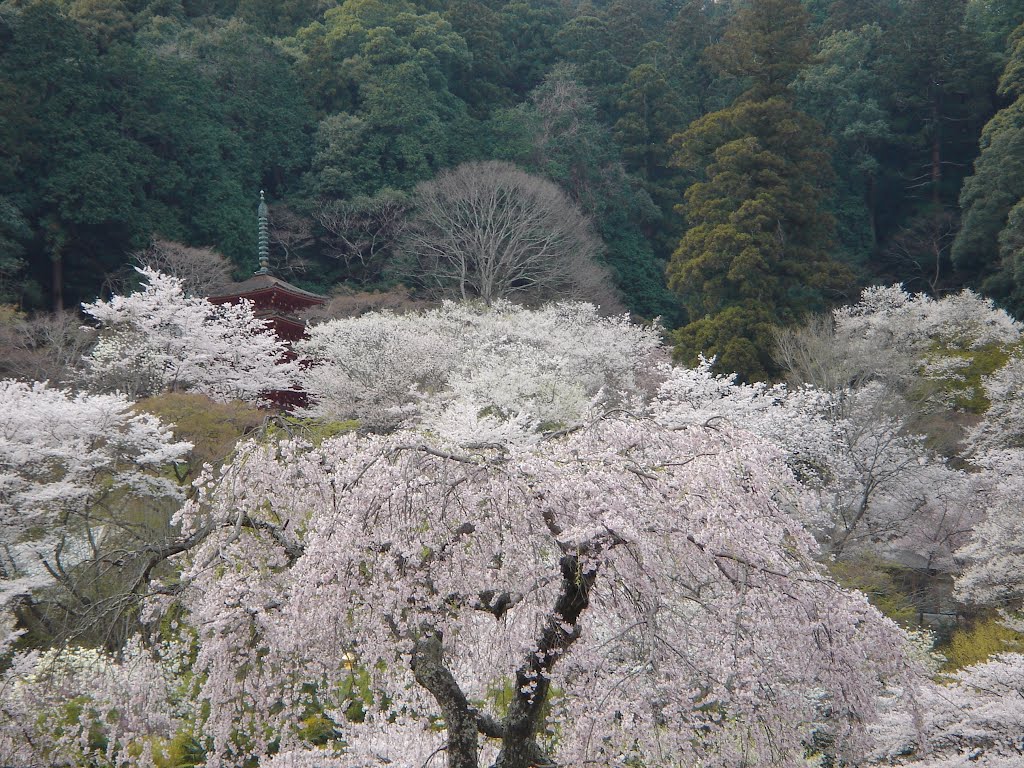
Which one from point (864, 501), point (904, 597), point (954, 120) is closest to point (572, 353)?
point (864, 501)

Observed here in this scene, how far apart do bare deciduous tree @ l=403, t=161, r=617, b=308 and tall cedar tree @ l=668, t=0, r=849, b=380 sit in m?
2.77

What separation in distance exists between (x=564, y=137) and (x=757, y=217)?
779 centimetres

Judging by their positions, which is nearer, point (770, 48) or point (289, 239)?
point (770, 48)

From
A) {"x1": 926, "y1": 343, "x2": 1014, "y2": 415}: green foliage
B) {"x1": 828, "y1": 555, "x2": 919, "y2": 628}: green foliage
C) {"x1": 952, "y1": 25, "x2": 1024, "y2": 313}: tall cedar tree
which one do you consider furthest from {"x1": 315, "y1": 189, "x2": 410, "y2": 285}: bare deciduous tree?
{"x1": 828, "y1": 555, "x2": 919, "y2": 628}: green foliage

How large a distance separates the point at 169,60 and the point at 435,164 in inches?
247

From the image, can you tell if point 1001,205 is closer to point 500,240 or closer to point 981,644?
point 500,240

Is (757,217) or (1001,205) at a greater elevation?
(1001,205)

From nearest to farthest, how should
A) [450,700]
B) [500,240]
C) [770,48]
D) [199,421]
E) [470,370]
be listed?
[450,700], [199,421], [470,370], [770,48], [500,240]

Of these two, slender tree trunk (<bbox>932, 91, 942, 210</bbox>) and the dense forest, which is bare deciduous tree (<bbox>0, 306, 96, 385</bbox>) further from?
slender tree trunk (<bbox>932, 91, 942, 210</bbox>)

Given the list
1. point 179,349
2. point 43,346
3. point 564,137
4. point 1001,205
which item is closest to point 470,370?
point 179,349

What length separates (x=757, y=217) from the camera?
19172 millimetres

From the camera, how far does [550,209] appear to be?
2245 centimetres

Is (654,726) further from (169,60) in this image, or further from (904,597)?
(169,60)

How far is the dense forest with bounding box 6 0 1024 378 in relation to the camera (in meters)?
19.4
